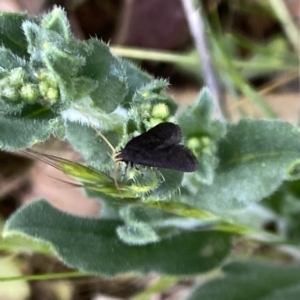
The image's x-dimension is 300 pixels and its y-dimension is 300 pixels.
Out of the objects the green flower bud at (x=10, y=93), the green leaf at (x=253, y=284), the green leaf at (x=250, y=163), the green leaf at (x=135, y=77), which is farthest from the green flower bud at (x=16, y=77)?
the green leaf at (x=253, y=284)

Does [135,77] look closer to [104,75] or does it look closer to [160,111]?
[104,75]

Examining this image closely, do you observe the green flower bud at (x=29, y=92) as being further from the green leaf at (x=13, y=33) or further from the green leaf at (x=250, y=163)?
the green leaf at (x=250, y=163)

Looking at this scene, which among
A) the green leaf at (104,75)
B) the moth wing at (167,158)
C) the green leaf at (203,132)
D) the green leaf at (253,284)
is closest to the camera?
the moth wing at (167,158)

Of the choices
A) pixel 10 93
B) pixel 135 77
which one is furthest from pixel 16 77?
pixel 135 77

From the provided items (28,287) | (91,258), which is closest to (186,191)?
(91,258)

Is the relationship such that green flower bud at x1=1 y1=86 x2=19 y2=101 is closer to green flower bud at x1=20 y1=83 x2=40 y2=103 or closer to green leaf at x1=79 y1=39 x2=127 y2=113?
green flower bud at x1=20 y1=83 x2=40 y2=103

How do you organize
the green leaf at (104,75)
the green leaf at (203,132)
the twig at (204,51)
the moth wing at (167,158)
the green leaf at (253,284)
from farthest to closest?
the twig at (204,51), the green leaf at (253,284), the green leaf at (203,132), the green leaf at (104,75), the moth wing at (167,158)
